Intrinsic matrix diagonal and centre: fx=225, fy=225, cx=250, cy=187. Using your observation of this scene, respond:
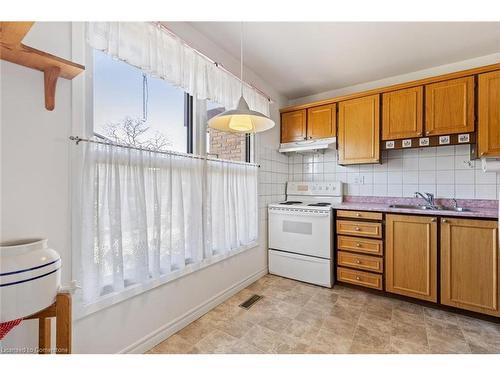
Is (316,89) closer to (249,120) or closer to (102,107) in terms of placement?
(249,120)

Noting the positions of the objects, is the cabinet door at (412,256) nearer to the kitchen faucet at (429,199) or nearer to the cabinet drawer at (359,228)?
the cabinet drawer at (359,228)

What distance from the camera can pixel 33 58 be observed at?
1.00 meters

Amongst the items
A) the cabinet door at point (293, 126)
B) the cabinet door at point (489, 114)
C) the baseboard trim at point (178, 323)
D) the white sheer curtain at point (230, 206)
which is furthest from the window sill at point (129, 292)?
the cabinet door at point (489, 114)

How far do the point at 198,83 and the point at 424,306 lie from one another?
300cm

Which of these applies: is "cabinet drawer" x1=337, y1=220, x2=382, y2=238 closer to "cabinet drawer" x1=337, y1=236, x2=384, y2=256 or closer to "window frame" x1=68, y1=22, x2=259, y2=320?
"cabinet drawer" x1=337, y1=236, x2=384, y2=256

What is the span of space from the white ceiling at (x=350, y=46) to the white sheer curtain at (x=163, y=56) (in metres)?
0.37

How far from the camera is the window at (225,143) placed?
2.24 m

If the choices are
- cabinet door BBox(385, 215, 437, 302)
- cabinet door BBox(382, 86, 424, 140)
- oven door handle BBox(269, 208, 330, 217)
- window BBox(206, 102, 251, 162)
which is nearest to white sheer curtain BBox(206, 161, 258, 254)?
window BBox(206, 102, 251, 162)

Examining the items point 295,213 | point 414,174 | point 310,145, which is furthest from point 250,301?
point 414,174

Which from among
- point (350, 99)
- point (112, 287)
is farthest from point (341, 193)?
point (112, 287)

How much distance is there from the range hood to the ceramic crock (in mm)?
2741

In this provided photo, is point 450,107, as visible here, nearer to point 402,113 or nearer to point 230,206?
point 402,113

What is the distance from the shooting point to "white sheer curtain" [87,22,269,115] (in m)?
1.33
